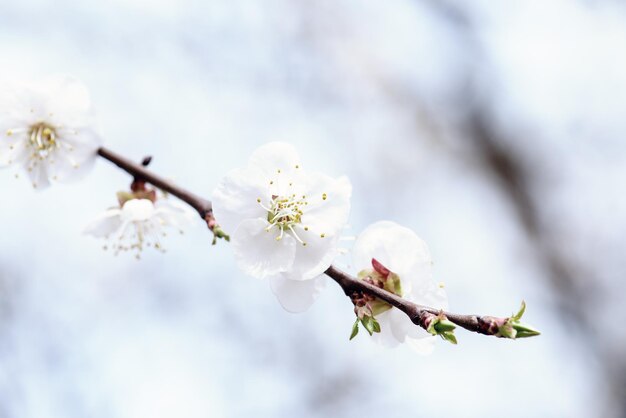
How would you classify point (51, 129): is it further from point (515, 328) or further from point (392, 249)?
point (515, 328)

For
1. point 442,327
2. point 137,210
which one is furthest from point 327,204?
point 137,210

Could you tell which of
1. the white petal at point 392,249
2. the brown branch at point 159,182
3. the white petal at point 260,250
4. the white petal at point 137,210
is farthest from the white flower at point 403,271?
the white petal at point 137,210

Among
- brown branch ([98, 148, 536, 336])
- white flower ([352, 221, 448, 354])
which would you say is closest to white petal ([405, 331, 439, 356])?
white flower ([352, 221, 448, 354])

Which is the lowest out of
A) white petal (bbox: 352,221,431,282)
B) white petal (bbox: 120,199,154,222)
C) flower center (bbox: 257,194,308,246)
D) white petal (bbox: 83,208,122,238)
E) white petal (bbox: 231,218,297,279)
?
white petal (bbox: 83,208,122,238)

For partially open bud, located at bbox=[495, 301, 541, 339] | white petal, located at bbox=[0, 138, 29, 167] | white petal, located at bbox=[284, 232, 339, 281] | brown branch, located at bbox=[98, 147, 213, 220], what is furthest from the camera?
white petal, located at bbox=[0, 138, 29, 167]

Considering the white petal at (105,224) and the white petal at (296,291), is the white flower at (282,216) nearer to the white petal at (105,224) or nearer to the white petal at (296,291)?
the white petal at (296,291)

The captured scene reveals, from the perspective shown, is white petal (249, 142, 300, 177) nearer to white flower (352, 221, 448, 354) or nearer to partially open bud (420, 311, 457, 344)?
white flower (352, 221, 448, 354)
